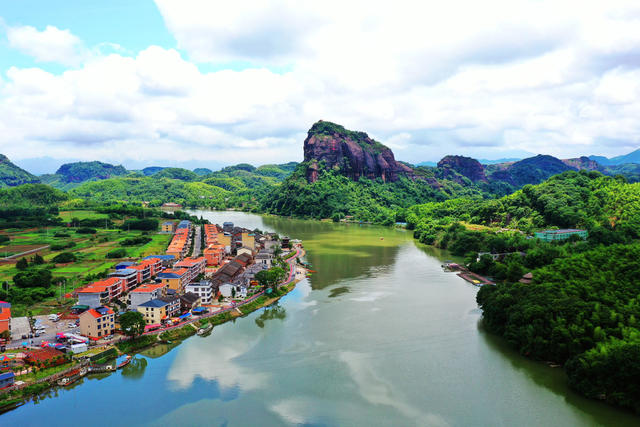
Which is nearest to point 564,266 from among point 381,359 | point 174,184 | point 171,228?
point 381,359

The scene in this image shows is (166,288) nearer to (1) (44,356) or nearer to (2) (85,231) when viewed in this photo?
(1) (44,356)

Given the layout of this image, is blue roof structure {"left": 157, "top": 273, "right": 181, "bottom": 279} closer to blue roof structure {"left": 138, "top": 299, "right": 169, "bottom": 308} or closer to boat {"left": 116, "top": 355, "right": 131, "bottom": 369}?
blue roof structure {"left": 138, "top": 299, "right": 169, "bottom": 308}

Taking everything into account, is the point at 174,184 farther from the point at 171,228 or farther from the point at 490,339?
the point at 490,339

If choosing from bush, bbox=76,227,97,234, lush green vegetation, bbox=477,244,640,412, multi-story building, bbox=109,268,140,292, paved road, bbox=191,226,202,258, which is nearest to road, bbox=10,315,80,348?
multi-story building, bbox=109,268,140,292

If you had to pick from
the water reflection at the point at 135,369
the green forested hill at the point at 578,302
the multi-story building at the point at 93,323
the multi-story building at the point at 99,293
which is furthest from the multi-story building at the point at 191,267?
the green forested hill at the point at 578,302

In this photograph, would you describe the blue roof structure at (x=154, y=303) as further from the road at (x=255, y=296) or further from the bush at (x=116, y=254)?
the bush at (x=116, y=254)

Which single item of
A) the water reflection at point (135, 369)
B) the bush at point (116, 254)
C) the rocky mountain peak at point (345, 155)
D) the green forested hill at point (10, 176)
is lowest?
the water reflection at point (135, 369)
